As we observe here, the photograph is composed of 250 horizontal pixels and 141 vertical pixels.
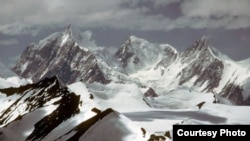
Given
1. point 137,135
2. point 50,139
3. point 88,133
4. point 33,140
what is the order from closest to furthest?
point 137,135
point 88,133
point 50,139
point 33,140

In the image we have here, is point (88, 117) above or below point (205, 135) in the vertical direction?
above

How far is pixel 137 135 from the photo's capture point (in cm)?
14775

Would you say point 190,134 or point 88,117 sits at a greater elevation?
point 88,117

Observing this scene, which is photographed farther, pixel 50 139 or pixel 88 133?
pixel 50 139

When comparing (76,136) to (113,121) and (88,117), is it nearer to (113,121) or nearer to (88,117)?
(113,121)

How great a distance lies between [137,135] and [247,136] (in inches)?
2859

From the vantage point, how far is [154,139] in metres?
139

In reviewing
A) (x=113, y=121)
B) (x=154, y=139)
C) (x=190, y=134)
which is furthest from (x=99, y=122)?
(x=190, y=134)

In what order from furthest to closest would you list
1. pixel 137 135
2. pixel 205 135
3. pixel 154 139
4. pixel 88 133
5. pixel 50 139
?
pixel 50 139
pixel 88 133
pixel 137 135
pixel 154 139
pixel 205 135

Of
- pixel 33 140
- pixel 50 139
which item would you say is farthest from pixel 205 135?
pixel 33 140

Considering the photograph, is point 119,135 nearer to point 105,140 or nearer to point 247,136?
point 105,140

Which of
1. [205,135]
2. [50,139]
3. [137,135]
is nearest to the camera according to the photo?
[205,135]

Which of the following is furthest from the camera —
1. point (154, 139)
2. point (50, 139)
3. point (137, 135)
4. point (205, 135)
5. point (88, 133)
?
point (50, 139)

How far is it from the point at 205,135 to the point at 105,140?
76.5m
